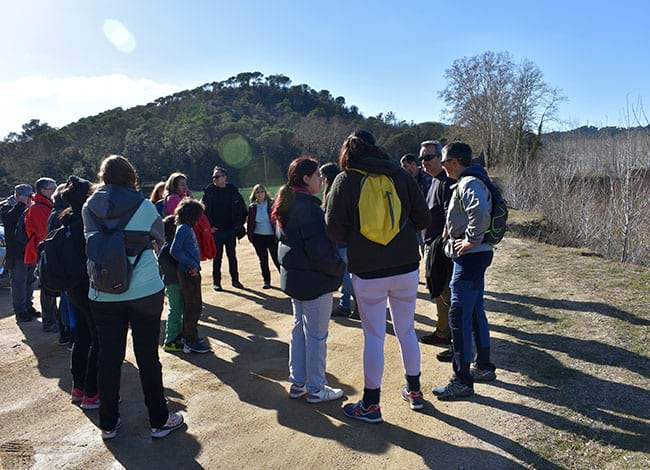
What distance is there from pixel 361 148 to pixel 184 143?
36.1 metres

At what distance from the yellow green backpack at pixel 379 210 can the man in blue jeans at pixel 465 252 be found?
724mm

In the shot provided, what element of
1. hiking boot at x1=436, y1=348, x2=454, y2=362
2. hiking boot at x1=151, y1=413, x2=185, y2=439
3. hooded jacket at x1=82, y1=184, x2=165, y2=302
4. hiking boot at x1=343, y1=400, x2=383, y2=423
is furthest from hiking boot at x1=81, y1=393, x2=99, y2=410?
hiking boot at x1=436, y1=348, x2=454, y2=362

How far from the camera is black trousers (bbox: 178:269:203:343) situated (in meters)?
4.95

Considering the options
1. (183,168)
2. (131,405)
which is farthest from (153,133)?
(131,405)

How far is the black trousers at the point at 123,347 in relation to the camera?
3.20m

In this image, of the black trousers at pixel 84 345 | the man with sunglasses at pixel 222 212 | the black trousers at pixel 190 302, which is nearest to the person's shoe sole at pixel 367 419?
the black trousers at pixel 84 345

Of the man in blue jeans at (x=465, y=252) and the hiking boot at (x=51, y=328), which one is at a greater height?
the man in blue jeans at (x=465, y=252)

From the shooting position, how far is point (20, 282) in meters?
6.57

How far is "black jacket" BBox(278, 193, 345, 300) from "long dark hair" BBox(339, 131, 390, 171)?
46 centimetres

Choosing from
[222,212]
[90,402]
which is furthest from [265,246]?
[90,402]

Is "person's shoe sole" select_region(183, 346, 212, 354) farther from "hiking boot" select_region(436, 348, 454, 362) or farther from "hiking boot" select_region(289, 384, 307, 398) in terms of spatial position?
"hiking boot" select_region(436, 348, 454, 362)

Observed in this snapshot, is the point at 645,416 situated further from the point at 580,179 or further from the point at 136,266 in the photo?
the point at 580,179

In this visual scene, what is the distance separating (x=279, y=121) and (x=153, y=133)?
23.9 m

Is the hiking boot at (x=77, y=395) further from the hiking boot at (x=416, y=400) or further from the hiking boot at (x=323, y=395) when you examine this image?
the hiking boot at (x=416, y=400)
